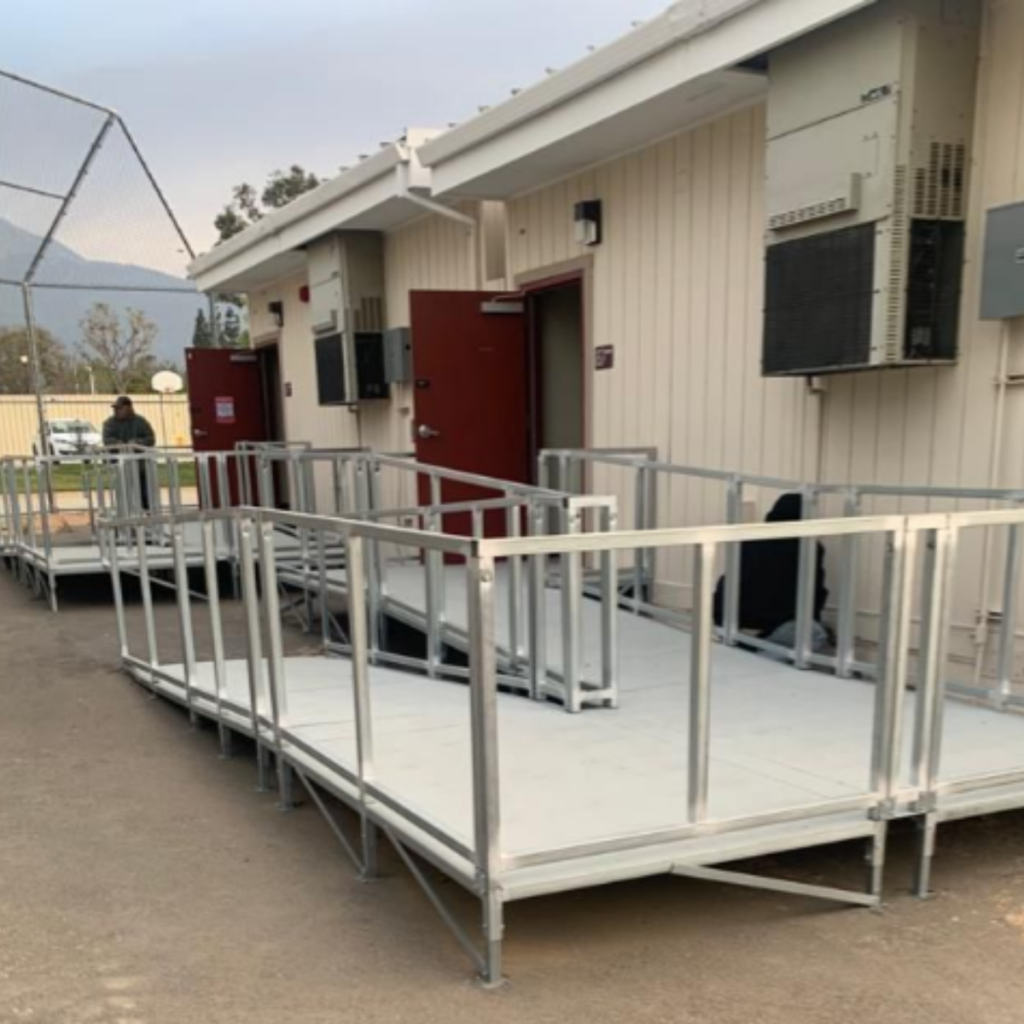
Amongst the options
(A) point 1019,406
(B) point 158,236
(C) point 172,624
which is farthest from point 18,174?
(A) point 1019,406

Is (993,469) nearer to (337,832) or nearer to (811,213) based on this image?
(811,213)

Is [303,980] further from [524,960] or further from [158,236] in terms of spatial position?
[158,236]

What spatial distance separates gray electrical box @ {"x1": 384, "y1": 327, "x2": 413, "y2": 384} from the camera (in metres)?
7.65

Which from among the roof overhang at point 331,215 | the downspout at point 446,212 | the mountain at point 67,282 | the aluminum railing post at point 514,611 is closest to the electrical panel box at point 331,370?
the roof overhang at point 331,215

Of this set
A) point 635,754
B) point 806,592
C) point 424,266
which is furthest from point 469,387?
point 635,754

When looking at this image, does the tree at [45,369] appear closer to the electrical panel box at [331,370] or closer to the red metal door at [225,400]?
the red metal door at [225,400]

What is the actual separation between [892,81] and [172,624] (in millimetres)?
5644

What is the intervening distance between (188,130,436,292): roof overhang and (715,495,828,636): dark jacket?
150 inches

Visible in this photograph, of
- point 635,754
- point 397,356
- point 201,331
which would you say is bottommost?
point 635,754

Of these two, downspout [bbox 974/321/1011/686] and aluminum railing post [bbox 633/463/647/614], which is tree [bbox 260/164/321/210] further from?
downspout [bbox 974/321/1011/686]

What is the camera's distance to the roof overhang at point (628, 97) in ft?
12.6

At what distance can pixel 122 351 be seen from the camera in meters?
31.0

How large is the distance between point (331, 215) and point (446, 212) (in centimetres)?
154

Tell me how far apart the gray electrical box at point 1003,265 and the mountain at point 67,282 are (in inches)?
360
